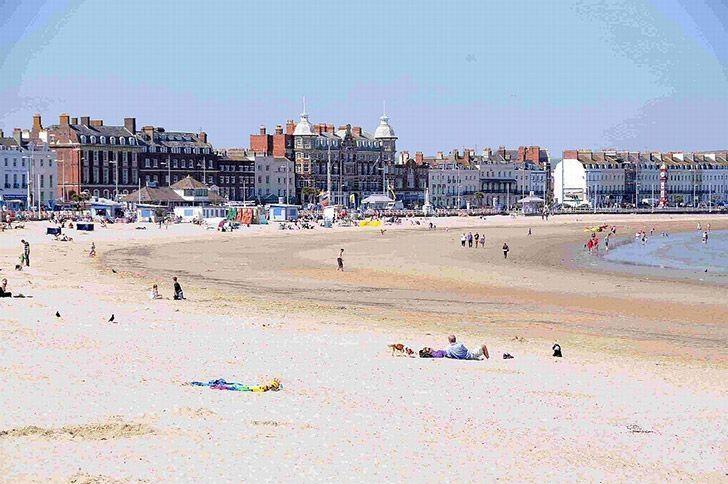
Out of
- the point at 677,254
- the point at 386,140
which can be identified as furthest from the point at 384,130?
the point at 677,254

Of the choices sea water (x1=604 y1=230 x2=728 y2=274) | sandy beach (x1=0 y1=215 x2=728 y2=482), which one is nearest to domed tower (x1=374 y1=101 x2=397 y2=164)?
sea water (x1=604 y1=230 x2=728 y2=274)

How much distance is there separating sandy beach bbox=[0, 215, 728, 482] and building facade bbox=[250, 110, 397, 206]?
88.1 metres

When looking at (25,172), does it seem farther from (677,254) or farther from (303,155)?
(677,254)

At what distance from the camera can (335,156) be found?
122m

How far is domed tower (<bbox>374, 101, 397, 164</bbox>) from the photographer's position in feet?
421

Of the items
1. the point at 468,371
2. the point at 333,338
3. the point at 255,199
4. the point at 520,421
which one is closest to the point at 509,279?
the point at 333,338

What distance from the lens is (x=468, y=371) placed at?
15.9 meters

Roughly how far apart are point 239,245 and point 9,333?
3918 cm

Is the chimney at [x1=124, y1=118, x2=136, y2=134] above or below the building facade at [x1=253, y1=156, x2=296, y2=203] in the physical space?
above

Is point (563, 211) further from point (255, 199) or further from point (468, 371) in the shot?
point (468, 371)

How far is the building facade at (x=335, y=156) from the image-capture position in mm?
119688

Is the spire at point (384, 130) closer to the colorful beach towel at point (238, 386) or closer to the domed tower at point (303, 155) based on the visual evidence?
the domed tower at point (303, 155)

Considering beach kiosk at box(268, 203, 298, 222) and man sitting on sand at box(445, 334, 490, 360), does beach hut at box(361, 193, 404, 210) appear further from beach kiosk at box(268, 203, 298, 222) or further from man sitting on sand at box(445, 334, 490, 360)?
man sitting on sand at box(445, 334, 490, 360)

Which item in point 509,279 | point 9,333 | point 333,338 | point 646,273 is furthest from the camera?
point 646,273
